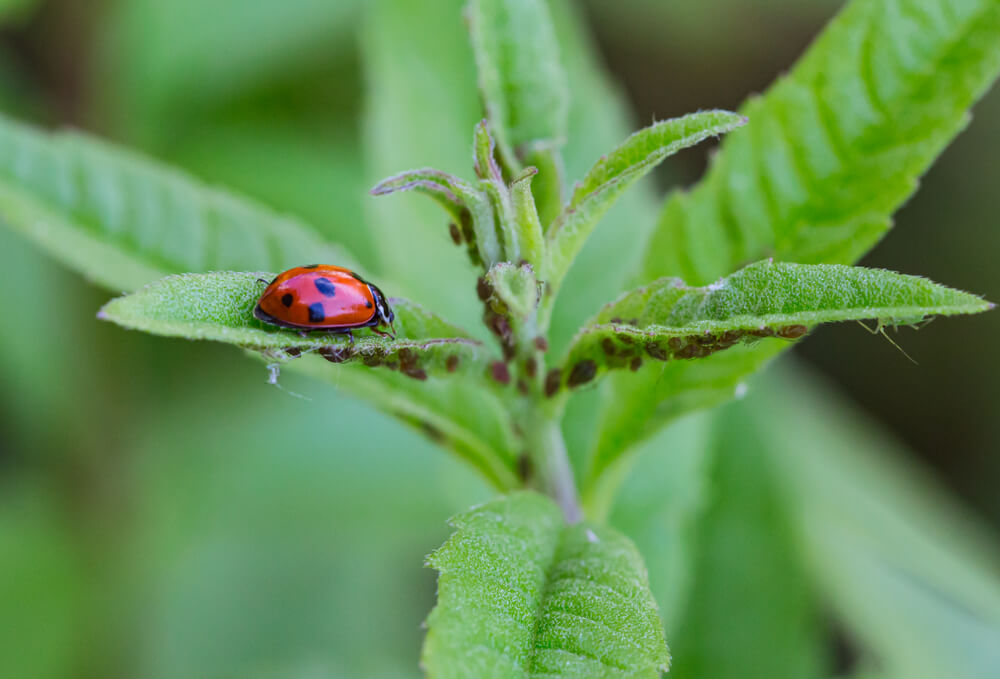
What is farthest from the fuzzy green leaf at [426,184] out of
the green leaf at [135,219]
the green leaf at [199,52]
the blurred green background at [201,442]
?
the green leaf at [199,52]

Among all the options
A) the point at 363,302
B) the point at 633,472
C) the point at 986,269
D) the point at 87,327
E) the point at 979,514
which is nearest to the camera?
the point at 363,302

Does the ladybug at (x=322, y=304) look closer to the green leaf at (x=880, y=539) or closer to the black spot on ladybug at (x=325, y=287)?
the black spot on ladybug at (x=325, y=287)

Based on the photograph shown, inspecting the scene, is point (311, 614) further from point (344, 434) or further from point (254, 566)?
point (344, 434)

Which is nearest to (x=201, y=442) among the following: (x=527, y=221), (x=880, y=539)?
(x=880, y=539)

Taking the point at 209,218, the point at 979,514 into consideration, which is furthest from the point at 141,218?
the point at 979,514

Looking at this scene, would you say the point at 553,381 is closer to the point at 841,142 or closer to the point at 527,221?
the point at 527,221
